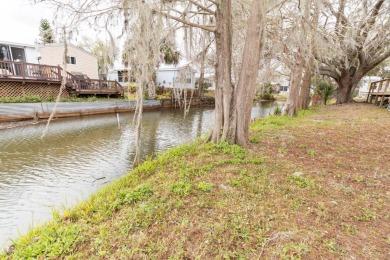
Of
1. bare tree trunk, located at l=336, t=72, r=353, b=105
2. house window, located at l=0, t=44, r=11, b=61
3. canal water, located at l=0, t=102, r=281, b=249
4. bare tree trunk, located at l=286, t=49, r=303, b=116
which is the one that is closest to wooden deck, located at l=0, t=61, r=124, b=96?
canal water, located at l=0, t=102, r=281, b=249

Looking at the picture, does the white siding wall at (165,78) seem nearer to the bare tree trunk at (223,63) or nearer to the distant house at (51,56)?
the distant house at (51,56)

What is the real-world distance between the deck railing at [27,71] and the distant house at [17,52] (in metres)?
4.49

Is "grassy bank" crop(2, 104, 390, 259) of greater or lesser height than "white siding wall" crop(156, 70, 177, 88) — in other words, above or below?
below

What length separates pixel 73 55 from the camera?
18.9 meters

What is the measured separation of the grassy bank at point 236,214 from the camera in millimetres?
2096

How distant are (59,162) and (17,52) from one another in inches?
647

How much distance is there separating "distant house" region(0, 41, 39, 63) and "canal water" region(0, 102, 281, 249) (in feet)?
31.0

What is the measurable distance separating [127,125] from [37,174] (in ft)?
22.4

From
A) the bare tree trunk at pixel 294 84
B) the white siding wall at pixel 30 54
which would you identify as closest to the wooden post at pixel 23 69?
the white siding wall at pixel 30 54

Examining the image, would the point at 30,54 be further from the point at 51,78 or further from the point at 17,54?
the point at 51,78

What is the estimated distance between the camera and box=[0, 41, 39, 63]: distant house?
51.5 ft

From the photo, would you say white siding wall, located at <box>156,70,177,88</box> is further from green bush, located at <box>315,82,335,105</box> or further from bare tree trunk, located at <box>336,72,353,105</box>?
bare tree trunk, located at <box>336,72,353,105</box>

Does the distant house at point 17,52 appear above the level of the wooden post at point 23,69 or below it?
above

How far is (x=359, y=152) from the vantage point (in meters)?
4.71
